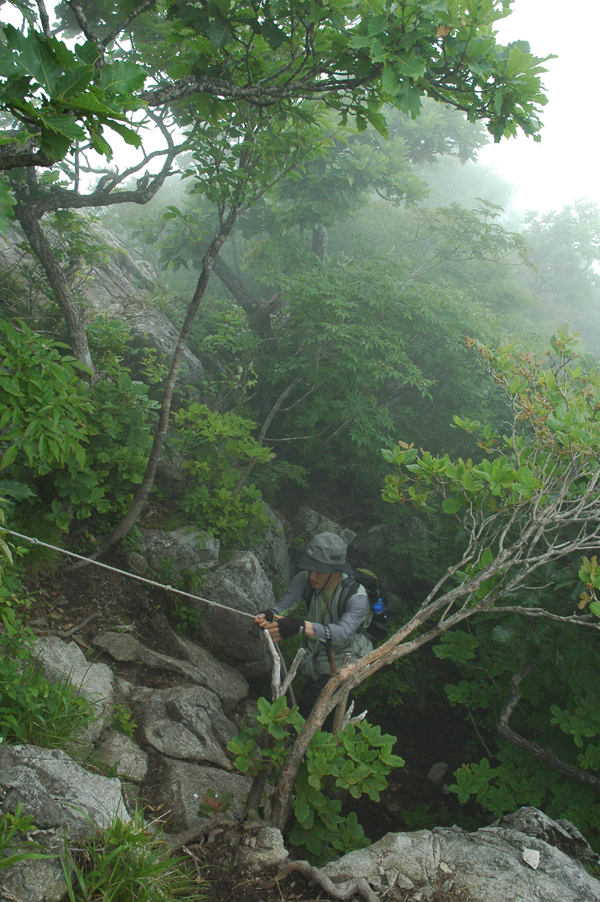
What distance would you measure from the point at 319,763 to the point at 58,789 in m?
1.31

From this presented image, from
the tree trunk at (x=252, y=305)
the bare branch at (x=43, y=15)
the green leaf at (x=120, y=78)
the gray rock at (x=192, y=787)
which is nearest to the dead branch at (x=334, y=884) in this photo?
the gray rock at (x=192, y=787)

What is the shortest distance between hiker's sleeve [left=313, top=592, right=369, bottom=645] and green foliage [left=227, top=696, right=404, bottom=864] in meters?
0.81

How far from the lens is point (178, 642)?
4773 millimetres

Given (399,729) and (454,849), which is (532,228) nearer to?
(399,729)

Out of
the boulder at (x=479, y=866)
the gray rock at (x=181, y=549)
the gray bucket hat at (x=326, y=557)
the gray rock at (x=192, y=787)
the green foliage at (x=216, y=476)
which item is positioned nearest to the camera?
the boulder at (x=479, y=866)

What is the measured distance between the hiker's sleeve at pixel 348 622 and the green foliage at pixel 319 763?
81cm

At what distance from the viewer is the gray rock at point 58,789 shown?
210 centimetres

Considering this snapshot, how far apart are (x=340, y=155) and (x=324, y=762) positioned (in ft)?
38.0

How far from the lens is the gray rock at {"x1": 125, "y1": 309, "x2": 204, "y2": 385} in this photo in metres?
7.64

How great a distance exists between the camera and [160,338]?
798 cm

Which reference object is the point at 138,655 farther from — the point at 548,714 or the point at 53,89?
the point at 53,89

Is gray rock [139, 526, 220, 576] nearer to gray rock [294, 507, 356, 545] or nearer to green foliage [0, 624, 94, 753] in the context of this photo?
green foliage [0, 624, 94, 753]

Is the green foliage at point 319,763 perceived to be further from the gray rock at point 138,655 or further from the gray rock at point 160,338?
the gray rock at point 160,338

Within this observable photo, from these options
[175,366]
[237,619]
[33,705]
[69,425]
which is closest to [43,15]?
[69,425]
